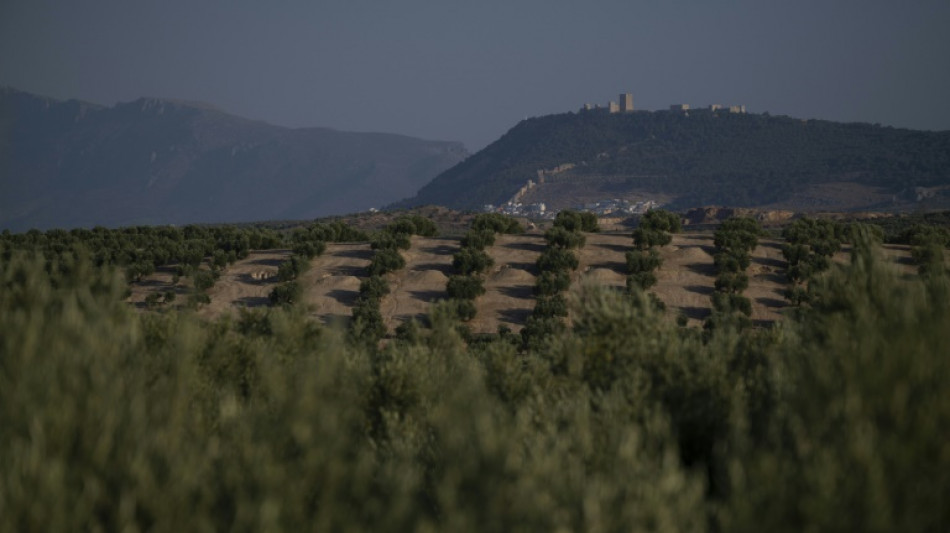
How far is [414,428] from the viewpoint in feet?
38.3

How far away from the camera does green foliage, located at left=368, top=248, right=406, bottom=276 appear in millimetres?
37469

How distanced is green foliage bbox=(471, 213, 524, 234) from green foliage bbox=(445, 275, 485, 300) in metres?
8.66

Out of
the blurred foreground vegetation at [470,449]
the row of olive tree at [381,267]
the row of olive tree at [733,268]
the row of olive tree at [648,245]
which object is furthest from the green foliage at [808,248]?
the blurred foreground vegetation at [470,449]

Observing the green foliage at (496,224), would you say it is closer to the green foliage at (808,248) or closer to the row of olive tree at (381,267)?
the row of olive tree at (381,267)

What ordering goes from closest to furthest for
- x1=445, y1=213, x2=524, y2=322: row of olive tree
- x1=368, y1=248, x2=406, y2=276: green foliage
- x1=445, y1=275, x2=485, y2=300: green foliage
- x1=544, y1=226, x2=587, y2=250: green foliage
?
x1=445, y1=213, x2=524, y2=322: row of olive tree → x1=445, y1=275, x2=485, y2=300: green foliage → x1=368, y1=248, x2=406, y2=276: green foliage → x1=544, y1=226, x2=587, y2=250: green foliage

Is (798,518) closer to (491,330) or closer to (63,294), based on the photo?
(63,294)

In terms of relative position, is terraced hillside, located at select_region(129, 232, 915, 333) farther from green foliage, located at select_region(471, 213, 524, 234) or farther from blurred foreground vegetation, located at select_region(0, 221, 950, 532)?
blurred foreground vegetation, located at select_region(0, 221, 950, 532)

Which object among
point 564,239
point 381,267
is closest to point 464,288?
point 381,267

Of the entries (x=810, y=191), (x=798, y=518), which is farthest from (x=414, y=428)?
(x=810, y=191)

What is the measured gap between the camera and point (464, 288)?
34500mm

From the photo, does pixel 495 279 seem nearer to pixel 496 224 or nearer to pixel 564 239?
pixel 564 239

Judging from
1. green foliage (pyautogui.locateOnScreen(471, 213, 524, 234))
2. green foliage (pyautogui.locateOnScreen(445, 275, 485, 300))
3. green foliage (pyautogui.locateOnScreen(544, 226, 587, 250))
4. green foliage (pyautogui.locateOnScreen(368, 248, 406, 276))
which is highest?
green foliage (pyautogui.locateOnScreen(471, 213, 524, 234))

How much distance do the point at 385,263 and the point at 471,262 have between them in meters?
3.88

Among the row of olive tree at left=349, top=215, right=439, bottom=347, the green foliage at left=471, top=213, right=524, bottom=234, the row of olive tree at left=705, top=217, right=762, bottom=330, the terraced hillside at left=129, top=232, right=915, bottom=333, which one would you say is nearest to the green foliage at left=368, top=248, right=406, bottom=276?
the row of olive tree at left=349, top=215, right=439, bottom=347
